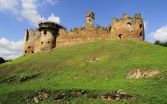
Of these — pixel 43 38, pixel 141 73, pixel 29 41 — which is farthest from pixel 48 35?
pixel 141 73

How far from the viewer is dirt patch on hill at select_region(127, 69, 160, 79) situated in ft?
121

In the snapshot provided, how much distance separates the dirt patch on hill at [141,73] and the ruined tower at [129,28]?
56.0 ft

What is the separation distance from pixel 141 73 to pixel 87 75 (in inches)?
229

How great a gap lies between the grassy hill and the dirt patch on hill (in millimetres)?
Answer: 594

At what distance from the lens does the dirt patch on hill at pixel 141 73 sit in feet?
121

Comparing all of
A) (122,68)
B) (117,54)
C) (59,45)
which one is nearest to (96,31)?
(59,45)

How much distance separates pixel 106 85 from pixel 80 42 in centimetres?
2603

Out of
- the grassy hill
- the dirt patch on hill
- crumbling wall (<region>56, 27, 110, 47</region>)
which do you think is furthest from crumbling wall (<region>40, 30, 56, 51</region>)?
the dirt patch on hill

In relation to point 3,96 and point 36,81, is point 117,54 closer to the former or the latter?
point 36,81

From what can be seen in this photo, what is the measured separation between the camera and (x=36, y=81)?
39.3 meters

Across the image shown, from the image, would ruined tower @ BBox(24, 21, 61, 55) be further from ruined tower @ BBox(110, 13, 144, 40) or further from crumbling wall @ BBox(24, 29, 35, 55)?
ruined tower @ BBox(110, 13, 144, 40)

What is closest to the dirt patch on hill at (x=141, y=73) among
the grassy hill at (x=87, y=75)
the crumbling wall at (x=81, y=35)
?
the grassy hill at (x=87, y=75)

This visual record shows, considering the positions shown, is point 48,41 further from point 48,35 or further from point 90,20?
point 90,20

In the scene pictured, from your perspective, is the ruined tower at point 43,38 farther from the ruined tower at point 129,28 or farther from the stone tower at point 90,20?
the ruined tower at point 129,28
